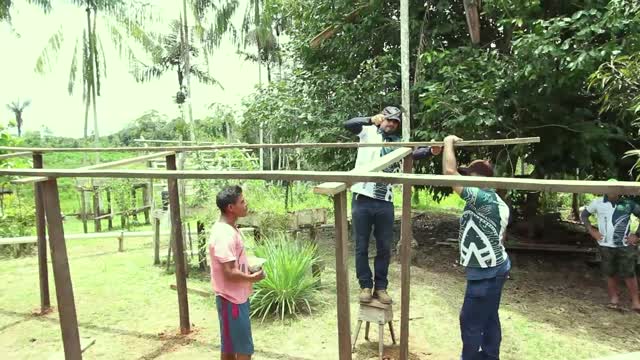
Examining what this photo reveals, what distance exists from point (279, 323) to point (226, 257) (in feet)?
8.12

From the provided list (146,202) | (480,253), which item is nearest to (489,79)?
(480,253)

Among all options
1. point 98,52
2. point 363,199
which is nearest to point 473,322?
point 363,199

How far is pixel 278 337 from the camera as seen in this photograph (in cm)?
493

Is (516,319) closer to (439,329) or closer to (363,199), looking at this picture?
(439,329)

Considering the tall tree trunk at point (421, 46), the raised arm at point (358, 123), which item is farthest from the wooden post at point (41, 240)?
the tall tree trunk at point (421, 46)

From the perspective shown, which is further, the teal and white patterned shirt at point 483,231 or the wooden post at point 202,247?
the wooden post at point 202,247

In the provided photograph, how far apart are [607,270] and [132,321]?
5051mm

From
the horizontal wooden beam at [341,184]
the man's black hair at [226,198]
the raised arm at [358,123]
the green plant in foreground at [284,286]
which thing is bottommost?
the green plant in foreground at [284,286]

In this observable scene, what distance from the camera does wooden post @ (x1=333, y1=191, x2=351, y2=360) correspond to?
2502 millimetres

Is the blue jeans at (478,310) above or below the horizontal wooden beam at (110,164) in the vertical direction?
below

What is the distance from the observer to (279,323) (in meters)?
5.30

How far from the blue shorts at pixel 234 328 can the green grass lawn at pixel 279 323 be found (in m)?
1.34

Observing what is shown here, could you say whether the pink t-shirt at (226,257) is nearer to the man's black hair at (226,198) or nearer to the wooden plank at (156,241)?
the man's black hair at (226,198)

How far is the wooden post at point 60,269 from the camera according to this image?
3420 millimetres
